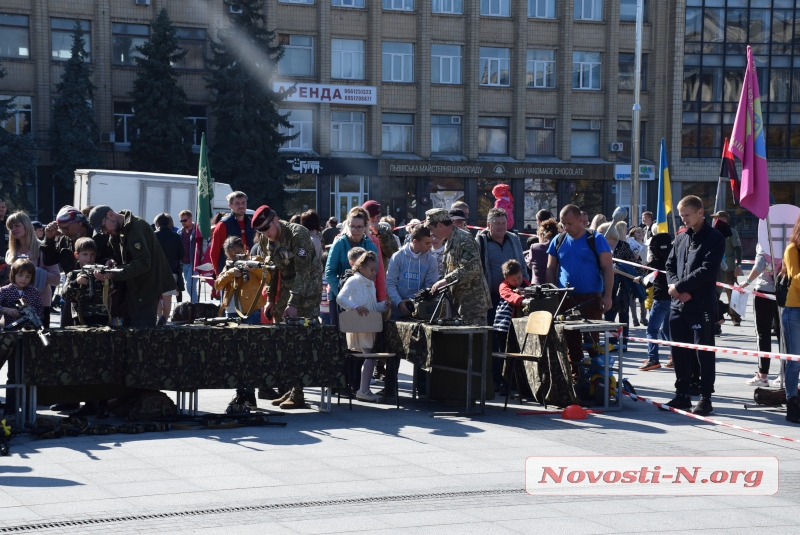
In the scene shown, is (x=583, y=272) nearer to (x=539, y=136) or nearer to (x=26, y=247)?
(x=26, y=247)

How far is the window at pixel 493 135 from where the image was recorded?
4988 cm

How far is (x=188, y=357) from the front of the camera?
9.78 metres

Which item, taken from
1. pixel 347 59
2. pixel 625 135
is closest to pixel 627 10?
pixel 625 135

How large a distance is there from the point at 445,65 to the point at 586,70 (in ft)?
21.7

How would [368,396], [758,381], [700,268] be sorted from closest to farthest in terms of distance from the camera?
[700,268]
[368,396]
[758,381]

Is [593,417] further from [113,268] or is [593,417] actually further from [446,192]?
[446,192]

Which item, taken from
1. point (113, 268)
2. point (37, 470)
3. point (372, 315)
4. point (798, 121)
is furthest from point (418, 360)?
point (798, 121)

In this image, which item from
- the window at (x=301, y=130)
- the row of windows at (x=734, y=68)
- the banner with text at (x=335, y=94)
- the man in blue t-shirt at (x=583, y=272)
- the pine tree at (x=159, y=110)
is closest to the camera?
the man in blue t-shirt at (x=583, y=272)

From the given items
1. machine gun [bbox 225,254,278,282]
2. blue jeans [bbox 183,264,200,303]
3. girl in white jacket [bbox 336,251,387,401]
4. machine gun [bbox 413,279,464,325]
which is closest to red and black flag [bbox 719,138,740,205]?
machine gun [bbox 413,279,464,325]

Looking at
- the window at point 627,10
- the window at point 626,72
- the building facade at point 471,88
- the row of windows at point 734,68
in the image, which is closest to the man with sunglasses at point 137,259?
the building facade at point 471,88

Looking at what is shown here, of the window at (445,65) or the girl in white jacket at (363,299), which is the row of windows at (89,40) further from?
the girl in white jacket at (363,299)

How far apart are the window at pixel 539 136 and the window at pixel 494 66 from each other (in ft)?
7.25

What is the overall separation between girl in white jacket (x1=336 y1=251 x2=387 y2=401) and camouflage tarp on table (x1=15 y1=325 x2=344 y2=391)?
68cm

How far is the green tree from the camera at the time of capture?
133 ft
